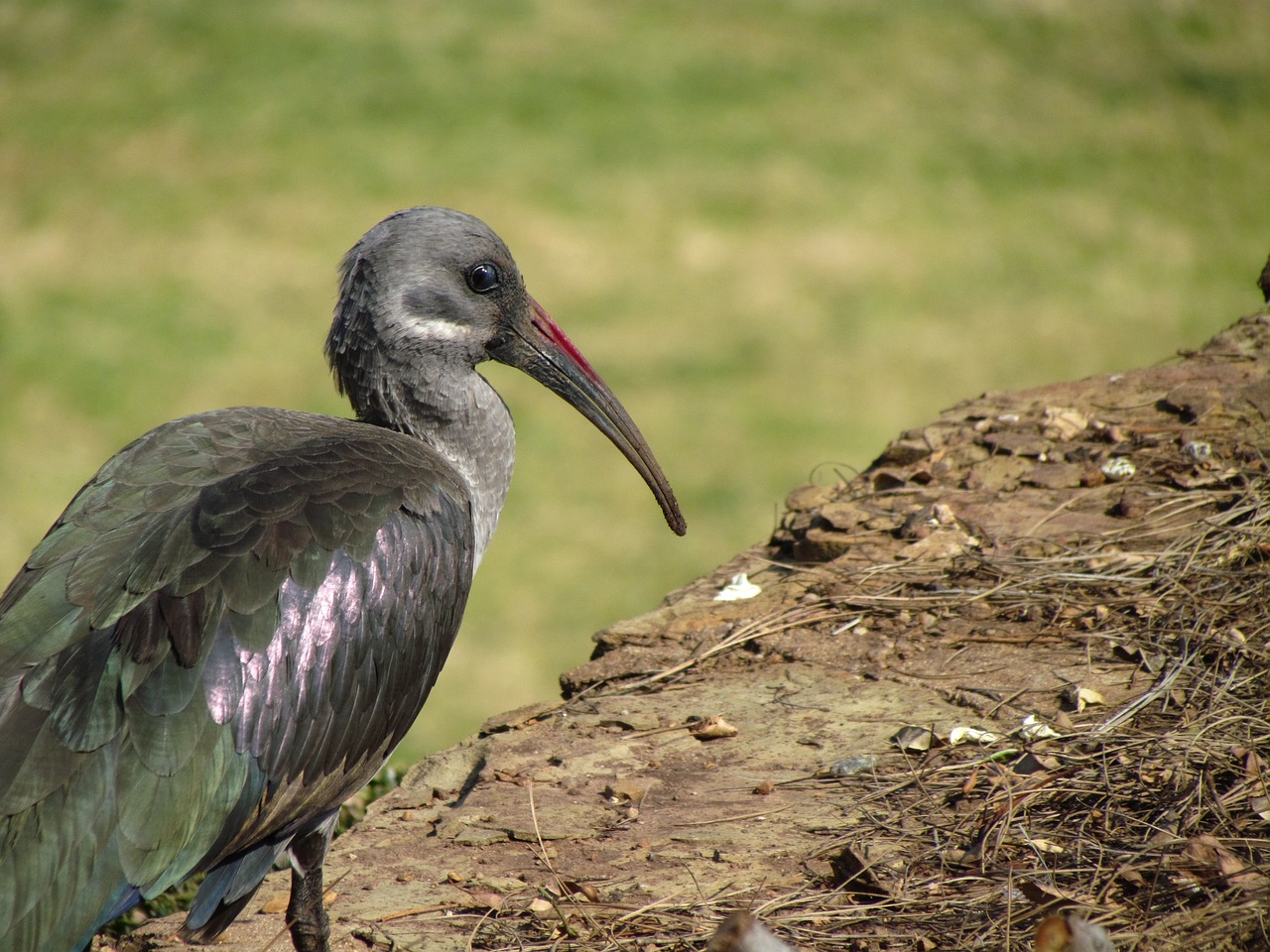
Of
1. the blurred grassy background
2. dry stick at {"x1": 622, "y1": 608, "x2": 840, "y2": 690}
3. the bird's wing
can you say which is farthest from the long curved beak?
the blurred grassy background

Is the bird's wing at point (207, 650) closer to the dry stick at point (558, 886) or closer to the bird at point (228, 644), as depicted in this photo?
the bird at point (228, 644)

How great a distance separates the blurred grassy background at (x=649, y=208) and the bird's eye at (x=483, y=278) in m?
5.68

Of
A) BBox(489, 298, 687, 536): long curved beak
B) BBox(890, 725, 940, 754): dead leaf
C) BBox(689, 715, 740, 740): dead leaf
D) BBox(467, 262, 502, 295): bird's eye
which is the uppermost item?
BBox(467, 262, 502, 295): bird's eye

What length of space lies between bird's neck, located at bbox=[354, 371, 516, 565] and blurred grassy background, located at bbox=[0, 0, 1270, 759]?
5.56 m

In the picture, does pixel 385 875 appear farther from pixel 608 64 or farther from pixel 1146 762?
pixel 608 64

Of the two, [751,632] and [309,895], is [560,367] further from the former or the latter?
[309,895]

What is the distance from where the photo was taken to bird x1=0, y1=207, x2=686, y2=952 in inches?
116

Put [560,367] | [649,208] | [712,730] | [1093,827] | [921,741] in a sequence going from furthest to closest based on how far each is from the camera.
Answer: [649,208], [560,367], [712,730], [921,741], [1093,827]

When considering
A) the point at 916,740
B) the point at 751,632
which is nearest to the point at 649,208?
the point at 751,632

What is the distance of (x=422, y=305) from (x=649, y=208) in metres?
9.07

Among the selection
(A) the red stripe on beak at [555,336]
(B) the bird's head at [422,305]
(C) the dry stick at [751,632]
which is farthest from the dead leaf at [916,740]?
(B) the bird's head at [422,305]

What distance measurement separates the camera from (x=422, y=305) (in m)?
4.23

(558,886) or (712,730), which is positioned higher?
(712,730)

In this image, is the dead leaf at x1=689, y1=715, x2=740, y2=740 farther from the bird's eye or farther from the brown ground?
the bird's eye
